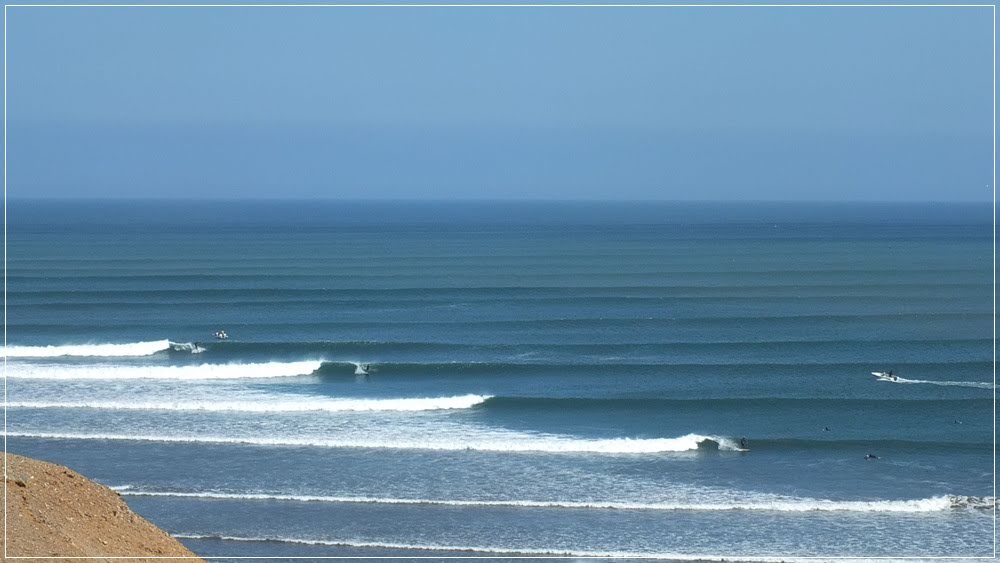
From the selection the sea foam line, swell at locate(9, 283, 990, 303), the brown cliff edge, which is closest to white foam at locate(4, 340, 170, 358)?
swell at locate(9, 283, 990, 303)

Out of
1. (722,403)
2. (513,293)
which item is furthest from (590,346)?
(513,293)

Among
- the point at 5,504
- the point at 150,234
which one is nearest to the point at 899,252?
the point at 150,234

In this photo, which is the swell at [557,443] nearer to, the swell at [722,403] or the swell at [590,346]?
the swell at [722,403]

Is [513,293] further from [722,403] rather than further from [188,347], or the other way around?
[722,403]

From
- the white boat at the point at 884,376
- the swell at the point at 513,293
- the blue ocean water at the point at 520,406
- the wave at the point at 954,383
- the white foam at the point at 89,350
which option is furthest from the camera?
the swell at the point at 513,293

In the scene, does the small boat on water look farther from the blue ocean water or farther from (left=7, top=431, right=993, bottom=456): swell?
(left=7, top=431, right=993, bottom=456): swell

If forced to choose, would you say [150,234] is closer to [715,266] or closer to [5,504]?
[715,266]

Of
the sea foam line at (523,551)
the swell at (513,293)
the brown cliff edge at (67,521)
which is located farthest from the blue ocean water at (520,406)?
the brown cliff edge at (67,521)
